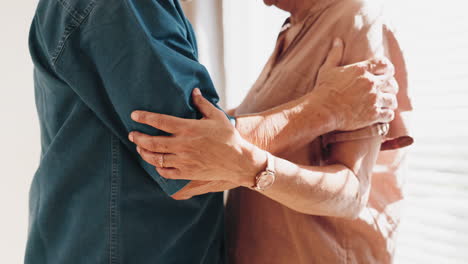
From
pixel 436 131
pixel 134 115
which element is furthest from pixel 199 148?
pixel 436 131

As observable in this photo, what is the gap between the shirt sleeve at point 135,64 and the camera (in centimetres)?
56

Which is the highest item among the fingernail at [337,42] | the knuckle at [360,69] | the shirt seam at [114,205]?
the fingernail at [337,42]

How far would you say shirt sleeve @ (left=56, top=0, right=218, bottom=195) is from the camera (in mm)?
561

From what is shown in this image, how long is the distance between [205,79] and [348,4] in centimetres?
41

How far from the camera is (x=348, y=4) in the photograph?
0.78m

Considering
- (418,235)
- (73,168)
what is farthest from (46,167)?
(418,235)

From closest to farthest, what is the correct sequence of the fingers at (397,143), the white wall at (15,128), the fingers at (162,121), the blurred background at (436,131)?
the fingers at (162,121), the fingers at (397,143), the blurred background at (436,131), the white wall at (15,128)

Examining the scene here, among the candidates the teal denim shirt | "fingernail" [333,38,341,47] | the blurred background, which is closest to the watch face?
the teal denim shirt

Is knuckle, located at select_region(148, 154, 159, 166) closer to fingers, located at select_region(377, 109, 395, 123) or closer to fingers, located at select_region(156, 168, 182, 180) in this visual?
fingers, located at select_region(156, 168, 182, 180)

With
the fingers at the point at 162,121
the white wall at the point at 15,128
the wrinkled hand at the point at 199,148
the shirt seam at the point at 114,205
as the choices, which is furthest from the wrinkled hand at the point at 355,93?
the white wall at the point at 15,128

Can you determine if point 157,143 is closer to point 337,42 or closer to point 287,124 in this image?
point 287,124

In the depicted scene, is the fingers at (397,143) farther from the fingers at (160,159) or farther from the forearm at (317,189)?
the fingers at (160,159)

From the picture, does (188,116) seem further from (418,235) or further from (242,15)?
(242,15)

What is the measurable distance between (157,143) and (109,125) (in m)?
0.12
